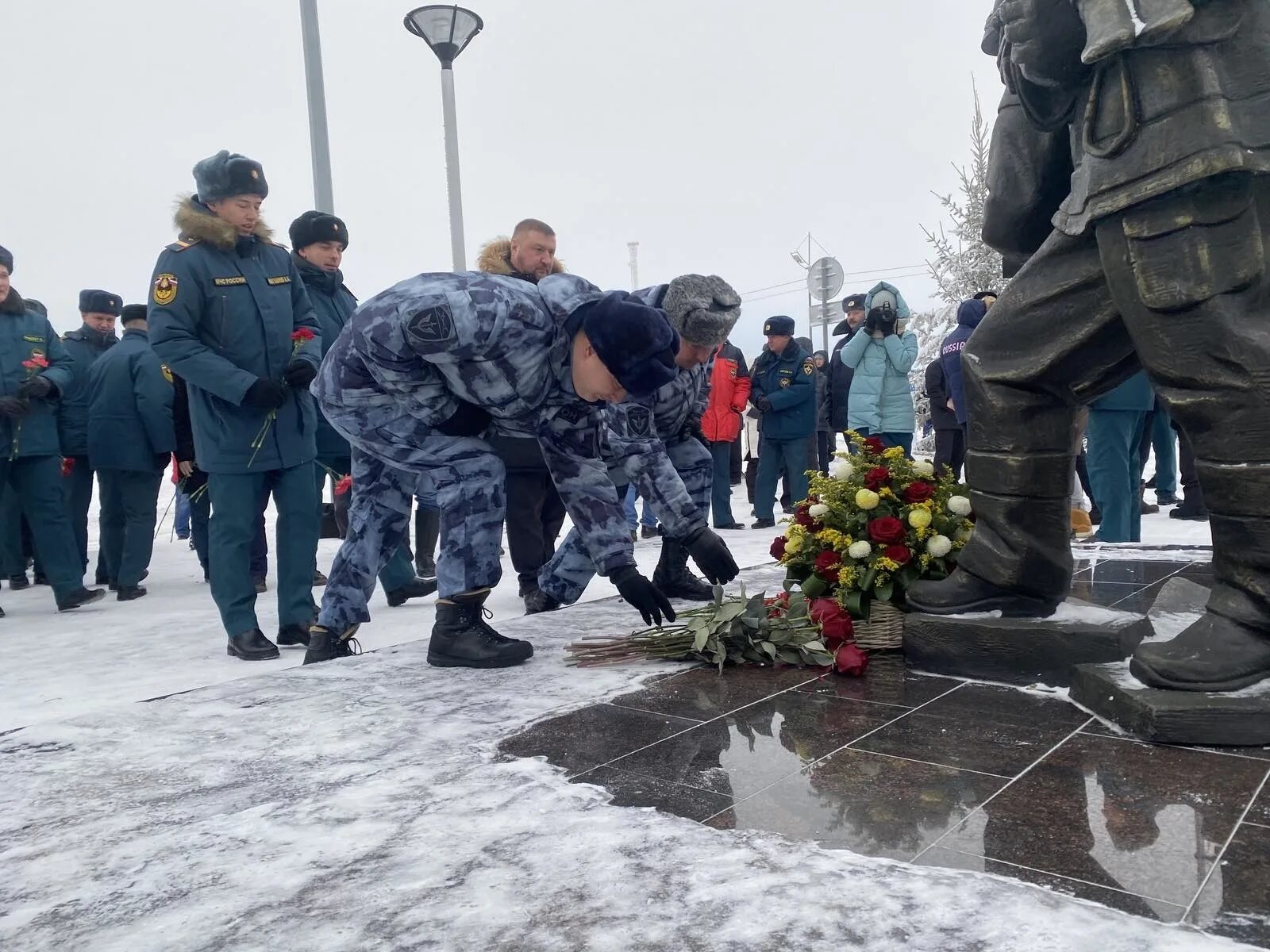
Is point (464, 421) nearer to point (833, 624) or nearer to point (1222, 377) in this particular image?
point (833, 624)

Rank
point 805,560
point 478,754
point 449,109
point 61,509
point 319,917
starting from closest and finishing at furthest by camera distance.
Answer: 1. point 319,917
2. point 478,754
3. point 805,560
4. point 61,509
5. point 449,109

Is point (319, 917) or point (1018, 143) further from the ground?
point (1018, 143)

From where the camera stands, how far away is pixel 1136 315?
254 centimetres

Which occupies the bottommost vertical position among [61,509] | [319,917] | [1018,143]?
[319,917]

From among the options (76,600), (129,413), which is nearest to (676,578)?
(76,600)

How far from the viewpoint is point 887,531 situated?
3.27 m

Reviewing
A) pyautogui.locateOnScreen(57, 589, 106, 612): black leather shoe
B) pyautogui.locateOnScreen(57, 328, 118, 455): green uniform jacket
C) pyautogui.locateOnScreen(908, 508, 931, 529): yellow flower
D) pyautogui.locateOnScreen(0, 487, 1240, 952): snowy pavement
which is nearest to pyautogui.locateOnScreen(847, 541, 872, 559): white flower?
pyautogui.locateOnScreen(908, 508, 931, 529): yellow flower

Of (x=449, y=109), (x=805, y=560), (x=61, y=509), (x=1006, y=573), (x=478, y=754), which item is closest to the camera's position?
(x=478, y=754)

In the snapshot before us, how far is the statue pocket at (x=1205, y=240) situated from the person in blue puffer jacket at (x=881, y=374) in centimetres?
635

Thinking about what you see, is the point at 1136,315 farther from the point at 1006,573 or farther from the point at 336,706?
the point at 336,706

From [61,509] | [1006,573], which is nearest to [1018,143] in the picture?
[1006,573]

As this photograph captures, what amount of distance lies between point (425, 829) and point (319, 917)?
36cm

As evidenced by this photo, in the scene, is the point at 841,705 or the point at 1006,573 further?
the point at 1006,573

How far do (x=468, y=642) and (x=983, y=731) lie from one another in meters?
1.65
